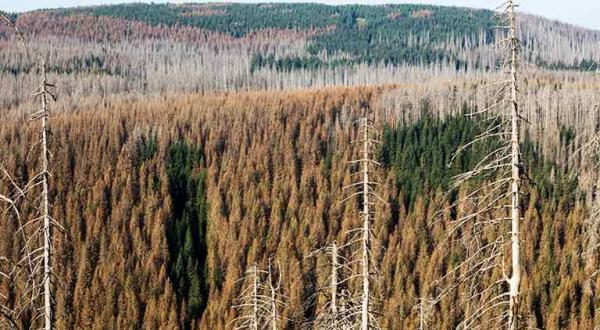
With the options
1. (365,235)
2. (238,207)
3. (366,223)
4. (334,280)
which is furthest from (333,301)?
(238,207)

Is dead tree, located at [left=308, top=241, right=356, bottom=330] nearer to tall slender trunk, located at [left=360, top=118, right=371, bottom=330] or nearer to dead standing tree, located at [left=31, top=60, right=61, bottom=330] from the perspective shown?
tall slender trunk, located at [left=360, top=118, right=371, bottom=330]

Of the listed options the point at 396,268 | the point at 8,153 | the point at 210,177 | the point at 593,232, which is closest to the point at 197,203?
the point at 210,177

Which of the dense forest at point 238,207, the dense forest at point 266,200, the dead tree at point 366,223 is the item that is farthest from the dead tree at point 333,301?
the dense forest at point 238,207

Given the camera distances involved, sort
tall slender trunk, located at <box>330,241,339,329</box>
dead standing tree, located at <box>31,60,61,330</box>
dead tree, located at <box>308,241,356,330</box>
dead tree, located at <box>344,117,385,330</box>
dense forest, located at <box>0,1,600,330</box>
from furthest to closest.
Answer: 1. dense forest, located at <box>0,1,600,330</box>
2. dead tree, located at <box>308,241,356,330</box>
3. tall slender trunk, located at <box>330,241,339,329</box>
4. dead tree, located at <box>344,117,385,330</box>
5. dead standing tree, located at <box>31,60,61,330</box>

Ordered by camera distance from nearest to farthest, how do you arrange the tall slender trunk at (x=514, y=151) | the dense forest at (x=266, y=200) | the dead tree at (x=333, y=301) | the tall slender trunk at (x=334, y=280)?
the tall slender trunk at (x=514, y=151) → the tall slender trunk at (x=334, y=280) → the dead tree at (x=333, y=301) → the dense forest at (x=266, y=200)

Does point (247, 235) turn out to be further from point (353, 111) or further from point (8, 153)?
point (353, 111)

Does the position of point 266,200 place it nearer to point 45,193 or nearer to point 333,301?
point 333,301

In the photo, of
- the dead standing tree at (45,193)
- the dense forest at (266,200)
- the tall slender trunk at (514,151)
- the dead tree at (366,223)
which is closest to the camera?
the tall slender trunk at (514,151)

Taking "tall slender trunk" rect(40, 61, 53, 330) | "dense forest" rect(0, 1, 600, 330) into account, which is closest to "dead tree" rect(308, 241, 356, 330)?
"tall slender trunk" rect(40, 61, 53, 330)

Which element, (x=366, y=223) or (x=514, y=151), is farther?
(x=366, y=223)

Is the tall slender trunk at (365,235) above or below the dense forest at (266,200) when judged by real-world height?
below

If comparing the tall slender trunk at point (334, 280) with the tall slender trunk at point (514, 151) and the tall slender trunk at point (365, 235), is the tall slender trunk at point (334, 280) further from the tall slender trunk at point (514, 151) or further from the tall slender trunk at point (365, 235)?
the tall slender trunk at point (514, 151)
